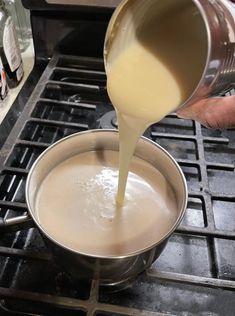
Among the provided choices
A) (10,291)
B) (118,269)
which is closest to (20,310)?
(10,291)

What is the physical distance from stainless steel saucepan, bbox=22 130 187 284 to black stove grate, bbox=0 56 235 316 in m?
0.03

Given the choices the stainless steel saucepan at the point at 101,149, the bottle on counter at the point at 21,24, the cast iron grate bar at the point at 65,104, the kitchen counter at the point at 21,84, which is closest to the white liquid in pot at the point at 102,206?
the stainless steel saucepan at the point at 101,149

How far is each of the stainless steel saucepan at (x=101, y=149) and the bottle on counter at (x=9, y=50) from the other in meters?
0.30

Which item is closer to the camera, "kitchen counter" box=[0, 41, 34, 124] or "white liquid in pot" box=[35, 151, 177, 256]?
"white liquid in pot" box=[35, 151, 177, 256]

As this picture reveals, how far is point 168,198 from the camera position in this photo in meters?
0.61

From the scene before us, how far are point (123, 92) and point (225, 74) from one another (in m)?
0.14

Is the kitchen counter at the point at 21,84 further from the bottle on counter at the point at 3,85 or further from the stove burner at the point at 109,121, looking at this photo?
the stove burner at the point at 109,121

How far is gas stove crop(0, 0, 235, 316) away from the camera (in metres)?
0.51

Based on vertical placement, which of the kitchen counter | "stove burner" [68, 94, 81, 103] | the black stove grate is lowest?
the black stove grate

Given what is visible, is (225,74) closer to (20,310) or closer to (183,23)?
(183,23)

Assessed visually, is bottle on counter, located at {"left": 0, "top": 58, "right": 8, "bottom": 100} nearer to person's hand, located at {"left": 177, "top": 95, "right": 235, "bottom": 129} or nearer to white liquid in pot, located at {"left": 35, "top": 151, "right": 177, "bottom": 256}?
white liquid in pot, located at {"left": 35, "top": 151, "right": 177, "bottom": 256}

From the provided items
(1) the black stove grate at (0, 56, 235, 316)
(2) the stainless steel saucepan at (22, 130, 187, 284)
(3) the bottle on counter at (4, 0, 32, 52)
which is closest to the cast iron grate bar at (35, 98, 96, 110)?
(1) the black stove grate at (0, 56, 235, 316)

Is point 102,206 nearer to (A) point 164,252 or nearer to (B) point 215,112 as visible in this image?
(A) point 164,252

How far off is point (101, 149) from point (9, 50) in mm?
318
